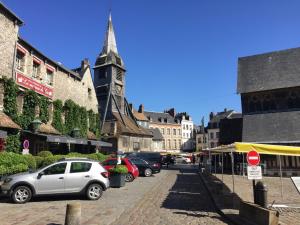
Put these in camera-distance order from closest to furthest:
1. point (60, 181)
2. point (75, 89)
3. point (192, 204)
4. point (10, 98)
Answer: point (192, 204), point (60, 181), point (10, 98), point (75, 89)

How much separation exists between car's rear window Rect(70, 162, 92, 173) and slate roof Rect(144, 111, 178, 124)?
6716 centimetres

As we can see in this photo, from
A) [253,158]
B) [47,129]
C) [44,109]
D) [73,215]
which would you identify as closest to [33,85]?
[44,109]

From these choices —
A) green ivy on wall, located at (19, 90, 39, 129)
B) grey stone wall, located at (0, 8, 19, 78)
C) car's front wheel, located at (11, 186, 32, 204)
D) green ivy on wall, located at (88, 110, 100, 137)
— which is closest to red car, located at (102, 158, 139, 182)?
green ivy on wall, located at (19, 90, 39, 129)

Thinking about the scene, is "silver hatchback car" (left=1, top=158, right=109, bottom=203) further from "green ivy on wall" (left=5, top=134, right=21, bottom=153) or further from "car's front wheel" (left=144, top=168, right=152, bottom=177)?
"car's front wheel" (left=144, top=168, right=152, bottom=177)

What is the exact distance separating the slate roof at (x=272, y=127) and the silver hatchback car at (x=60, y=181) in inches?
774

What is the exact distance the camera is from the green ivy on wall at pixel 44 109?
22.8 m

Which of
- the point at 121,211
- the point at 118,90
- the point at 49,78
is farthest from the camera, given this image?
the point at 118,90

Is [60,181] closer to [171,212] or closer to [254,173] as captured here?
[171,212]

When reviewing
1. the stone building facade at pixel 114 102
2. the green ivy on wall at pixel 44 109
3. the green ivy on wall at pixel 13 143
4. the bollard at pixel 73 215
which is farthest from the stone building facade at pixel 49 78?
the bollard at pixel 73 215

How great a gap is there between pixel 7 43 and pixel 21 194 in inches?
420

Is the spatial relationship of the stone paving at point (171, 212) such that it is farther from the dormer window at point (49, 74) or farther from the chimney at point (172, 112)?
the chimney at point (172, 112)

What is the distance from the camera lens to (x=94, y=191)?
40.4 feet

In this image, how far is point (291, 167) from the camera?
2641 cm

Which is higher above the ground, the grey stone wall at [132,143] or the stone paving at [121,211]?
the grey stone wall at [132,143]
